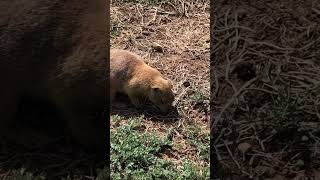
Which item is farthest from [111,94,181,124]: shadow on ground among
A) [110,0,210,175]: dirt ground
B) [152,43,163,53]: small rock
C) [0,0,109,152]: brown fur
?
[0,0,109,152]: brown fur

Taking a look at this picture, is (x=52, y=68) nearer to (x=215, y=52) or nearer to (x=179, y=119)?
(x=179, y=119)

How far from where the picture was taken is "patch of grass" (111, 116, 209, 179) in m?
4.58

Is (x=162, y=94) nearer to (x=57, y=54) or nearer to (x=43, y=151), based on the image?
(x=43, y=151)

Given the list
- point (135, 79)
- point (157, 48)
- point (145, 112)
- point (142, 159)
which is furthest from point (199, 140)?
point (157, 48)

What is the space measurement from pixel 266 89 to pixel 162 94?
831 mm

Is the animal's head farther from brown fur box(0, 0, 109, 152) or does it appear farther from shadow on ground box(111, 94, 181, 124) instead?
brown fur box(0, 0, 109, 152)

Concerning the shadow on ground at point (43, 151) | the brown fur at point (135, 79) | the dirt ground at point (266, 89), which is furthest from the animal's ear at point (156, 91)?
the shadow on ground at point (43, 151)

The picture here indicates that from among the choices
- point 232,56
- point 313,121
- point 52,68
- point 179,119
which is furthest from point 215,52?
point 52,68

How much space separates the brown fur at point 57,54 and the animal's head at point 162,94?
1075 mm

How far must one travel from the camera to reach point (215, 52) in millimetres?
5953

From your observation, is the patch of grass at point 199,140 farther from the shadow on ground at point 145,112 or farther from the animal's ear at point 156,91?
the animal's ear at point 156,91

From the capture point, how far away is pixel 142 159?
15.6ft

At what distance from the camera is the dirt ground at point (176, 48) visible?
542 cm

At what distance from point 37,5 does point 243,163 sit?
1729 mm
